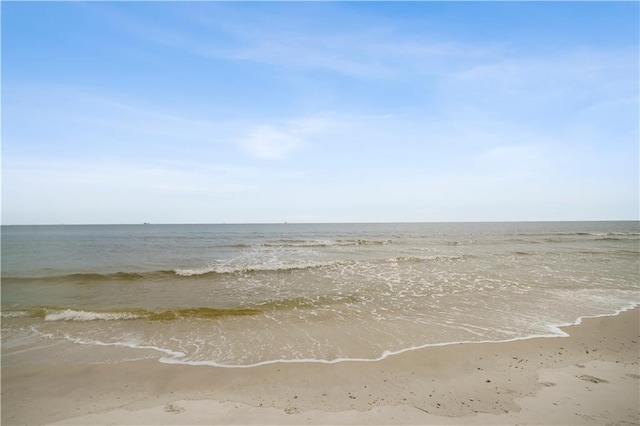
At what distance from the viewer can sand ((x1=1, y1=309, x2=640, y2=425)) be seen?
4.82 m

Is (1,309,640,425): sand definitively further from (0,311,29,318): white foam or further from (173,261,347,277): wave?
(173,261,347,277): wave

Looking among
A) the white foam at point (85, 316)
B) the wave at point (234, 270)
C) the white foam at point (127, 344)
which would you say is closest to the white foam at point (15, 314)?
the white foam at point (85, 316)

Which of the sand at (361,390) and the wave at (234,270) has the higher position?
the sand at (361,390)

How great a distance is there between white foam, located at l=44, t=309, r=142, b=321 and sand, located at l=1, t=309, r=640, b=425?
3661mm

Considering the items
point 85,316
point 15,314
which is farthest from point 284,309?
point 15,314

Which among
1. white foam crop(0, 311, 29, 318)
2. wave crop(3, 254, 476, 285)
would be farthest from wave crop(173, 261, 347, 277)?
white foam crop(0, 311, 29, 318)

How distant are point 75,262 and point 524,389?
98.6 ft

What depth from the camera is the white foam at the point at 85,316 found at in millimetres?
10625

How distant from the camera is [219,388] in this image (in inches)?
230

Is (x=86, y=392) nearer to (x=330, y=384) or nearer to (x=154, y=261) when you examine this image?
(x=330, y=384)

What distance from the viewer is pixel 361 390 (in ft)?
18.3

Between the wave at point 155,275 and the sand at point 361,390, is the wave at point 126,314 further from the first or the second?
the wave at point 155,275

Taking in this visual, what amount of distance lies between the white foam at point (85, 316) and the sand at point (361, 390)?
366 cm

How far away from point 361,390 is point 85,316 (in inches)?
409
